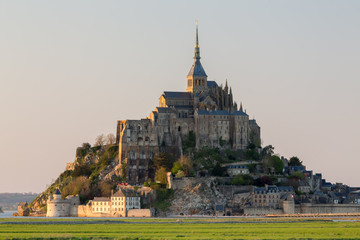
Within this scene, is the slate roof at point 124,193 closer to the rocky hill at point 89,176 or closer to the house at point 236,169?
the rocky hill at point 89,176

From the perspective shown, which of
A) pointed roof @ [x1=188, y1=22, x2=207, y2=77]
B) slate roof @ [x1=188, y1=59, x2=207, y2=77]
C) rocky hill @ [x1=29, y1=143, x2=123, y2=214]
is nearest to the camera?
rocky hill @ [x1=29, y1=143, x2=123, y2=214]

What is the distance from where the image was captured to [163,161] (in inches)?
5930

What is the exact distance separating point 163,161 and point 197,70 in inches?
947

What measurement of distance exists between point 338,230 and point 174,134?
7037 cm

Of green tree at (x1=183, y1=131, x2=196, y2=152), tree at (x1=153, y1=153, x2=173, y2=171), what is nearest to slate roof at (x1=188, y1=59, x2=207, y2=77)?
green tree at (x1=183, y1=131, x2=196, y2=152)

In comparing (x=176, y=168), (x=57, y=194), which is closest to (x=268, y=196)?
(x=176, y=168)

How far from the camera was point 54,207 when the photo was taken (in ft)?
464

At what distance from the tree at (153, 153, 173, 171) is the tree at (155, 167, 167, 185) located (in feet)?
3.28

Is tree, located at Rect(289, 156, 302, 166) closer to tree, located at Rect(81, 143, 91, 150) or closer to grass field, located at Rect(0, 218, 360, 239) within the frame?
tree, located at Rect(81, 143, 91, 150)

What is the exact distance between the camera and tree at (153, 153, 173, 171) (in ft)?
494

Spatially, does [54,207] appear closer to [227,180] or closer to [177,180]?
[177,180]

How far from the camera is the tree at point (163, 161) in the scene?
15062 cm

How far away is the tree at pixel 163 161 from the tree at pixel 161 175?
1.00m

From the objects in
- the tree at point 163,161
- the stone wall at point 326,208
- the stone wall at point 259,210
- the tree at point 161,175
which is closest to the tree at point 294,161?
the stone wall at point 326,208
